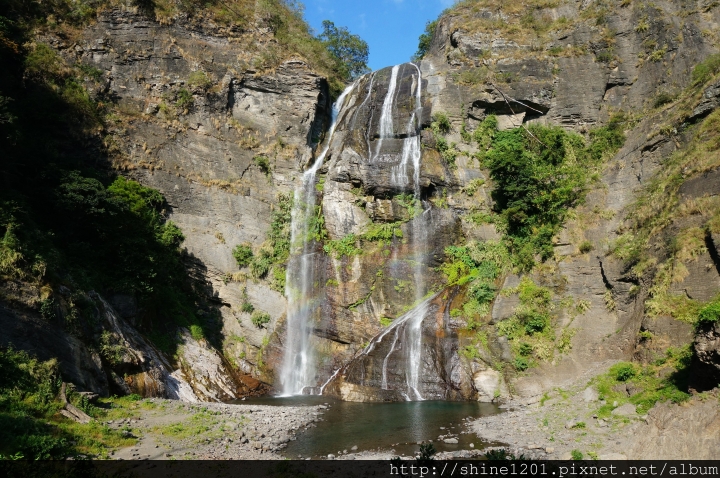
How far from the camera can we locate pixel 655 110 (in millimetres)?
23984

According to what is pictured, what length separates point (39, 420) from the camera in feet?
31.2

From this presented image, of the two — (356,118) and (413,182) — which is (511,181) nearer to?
(413,182)

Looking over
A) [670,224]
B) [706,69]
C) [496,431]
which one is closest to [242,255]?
[496,431]

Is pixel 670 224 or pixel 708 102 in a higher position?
pixel 708 102

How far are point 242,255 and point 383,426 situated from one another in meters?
14.5

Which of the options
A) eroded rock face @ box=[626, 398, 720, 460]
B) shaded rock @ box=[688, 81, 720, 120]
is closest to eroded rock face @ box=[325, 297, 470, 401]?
eroded rock face @ box=[626, 398, 720, 460]

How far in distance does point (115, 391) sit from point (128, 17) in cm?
2456

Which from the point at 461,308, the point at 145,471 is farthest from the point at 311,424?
the point at 461,308

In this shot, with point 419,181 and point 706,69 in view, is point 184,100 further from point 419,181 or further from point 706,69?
point 706,69

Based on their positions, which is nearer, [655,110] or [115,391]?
[115,391]

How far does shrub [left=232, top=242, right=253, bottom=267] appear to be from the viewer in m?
25.4

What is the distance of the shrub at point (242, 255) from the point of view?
25391 millimetres

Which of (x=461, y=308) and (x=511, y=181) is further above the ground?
(x=511, y=181)

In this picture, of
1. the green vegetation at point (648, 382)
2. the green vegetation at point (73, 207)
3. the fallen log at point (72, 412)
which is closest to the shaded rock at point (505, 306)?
the green vegetation at point (648, 382)
